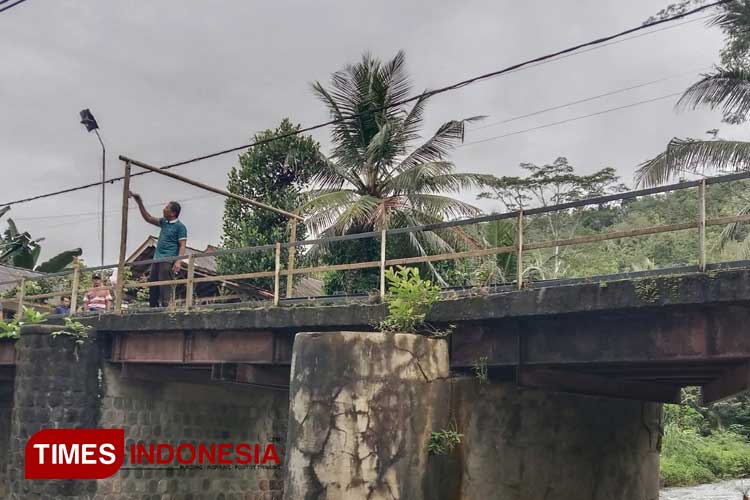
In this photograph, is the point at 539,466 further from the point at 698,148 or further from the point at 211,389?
the point at 698,148

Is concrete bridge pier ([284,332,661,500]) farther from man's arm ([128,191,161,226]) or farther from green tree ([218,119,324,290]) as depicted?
green tree ([218,119,324,290])

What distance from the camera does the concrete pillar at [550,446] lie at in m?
9.72

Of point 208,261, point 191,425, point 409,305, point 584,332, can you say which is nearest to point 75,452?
point 191,425

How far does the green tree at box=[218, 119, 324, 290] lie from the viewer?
2480 cm

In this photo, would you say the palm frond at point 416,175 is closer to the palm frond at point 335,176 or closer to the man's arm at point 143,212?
the palm frond at point 335,176

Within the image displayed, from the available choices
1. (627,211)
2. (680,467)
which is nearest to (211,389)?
(680,467)

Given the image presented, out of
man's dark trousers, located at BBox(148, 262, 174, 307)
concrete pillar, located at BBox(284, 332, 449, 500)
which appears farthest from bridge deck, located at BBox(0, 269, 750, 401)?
concrete pillar, located at BBox(284, 332, 449, 500)

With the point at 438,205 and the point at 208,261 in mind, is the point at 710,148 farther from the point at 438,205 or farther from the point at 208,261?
the point at 208,261

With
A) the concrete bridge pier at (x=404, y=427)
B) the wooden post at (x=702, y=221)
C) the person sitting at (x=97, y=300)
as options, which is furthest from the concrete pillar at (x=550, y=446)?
the person sitting at (x=97, y=300)

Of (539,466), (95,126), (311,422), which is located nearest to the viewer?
(311,422)

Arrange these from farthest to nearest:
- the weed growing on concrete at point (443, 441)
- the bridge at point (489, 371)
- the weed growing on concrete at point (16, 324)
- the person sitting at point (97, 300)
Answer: the person sitting at point (97, 300), the weed growing on concrete at point (16, 324), the weed growing on concrete at point (443, 441), the bridge at point (489, 371)

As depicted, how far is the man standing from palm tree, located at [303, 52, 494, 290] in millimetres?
7812

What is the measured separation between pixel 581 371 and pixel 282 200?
1556 cm

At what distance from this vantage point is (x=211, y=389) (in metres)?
17.0
